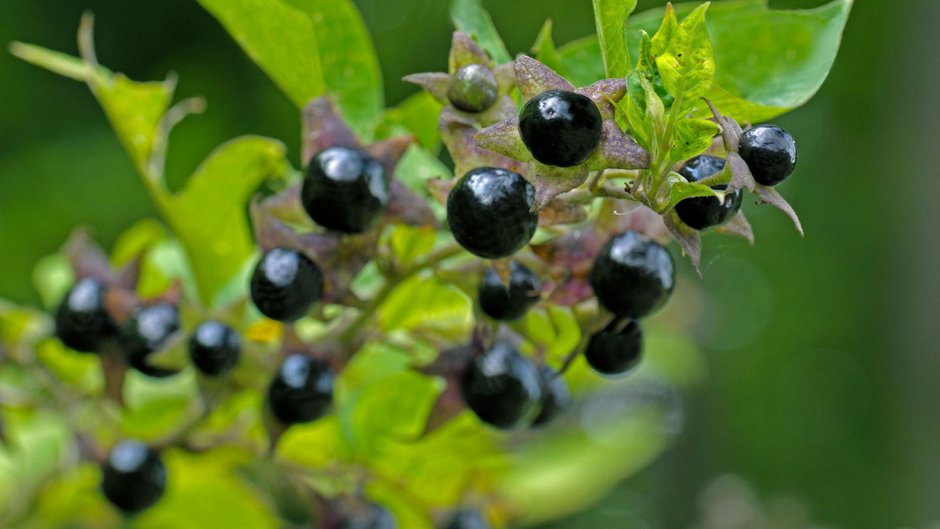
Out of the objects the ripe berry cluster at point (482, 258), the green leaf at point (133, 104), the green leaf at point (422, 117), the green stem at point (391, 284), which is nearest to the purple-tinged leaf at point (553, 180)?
the ripe berry cluster at point (482, 258)

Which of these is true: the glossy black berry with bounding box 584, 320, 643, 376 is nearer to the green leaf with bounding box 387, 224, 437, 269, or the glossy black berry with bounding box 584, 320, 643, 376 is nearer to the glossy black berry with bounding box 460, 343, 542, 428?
the glossy black berry with bounding box 460, 343, 542, 428

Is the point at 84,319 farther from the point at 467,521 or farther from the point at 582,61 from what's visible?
the point at 582,61

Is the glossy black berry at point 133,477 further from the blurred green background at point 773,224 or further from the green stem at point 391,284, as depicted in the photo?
the blurred green background at point 773,224

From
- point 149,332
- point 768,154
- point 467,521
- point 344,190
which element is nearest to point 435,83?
point 344,190

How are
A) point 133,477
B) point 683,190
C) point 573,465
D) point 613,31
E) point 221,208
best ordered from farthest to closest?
point 573,465, point 221,208, point 133,477, point 613,31, point 683,190

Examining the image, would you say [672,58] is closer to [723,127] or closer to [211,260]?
[723,127]

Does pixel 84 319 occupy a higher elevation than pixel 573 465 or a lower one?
higher

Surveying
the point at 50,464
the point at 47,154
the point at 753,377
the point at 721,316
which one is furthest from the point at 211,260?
the point at 753,377
